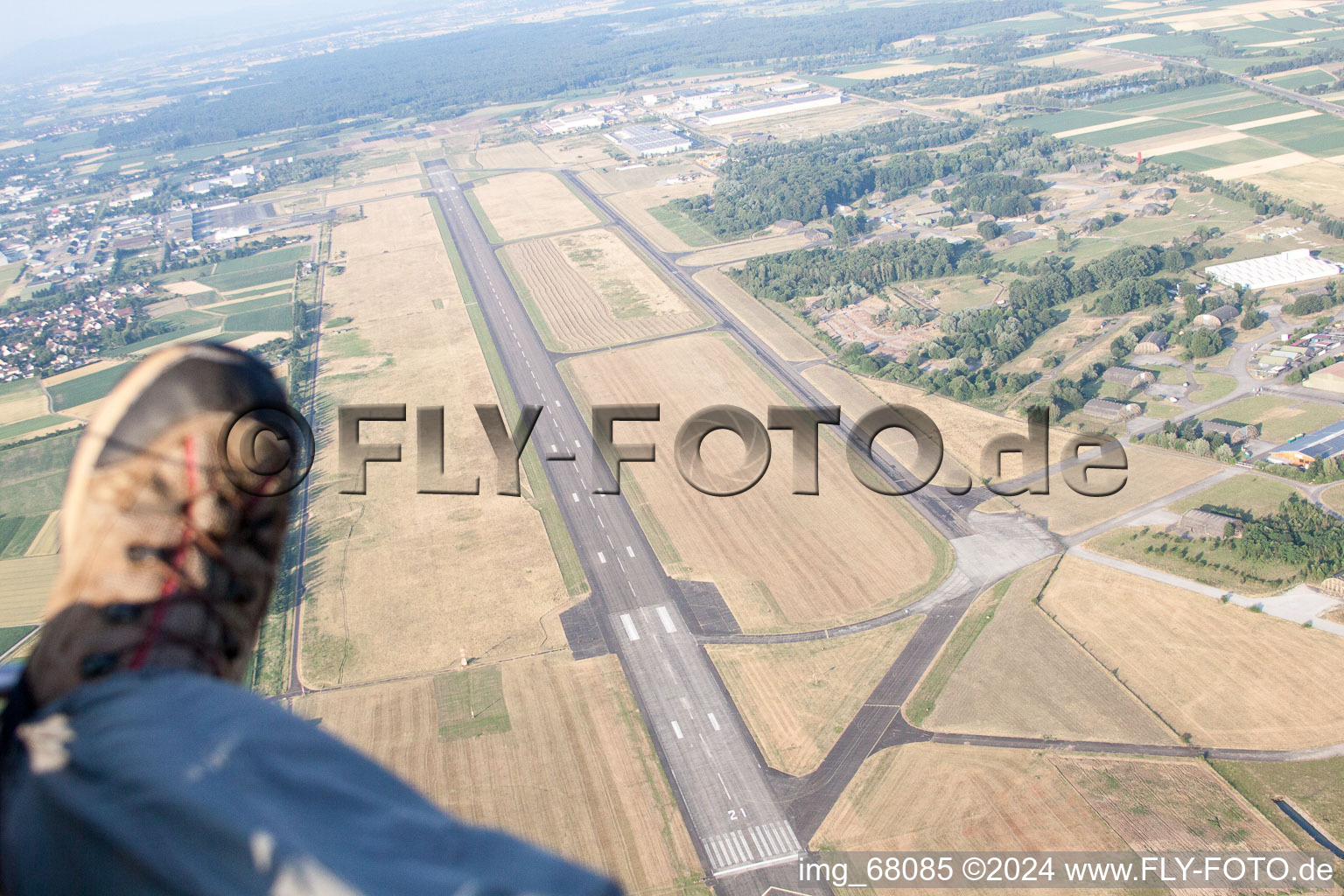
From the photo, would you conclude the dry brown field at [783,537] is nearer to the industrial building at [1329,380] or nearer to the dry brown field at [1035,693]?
the dry brown field at [1035,693]

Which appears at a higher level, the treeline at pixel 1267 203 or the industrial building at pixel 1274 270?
the treeline at pixel 1267 203

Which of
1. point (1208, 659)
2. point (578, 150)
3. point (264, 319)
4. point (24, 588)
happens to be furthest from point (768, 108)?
point (24, 588)

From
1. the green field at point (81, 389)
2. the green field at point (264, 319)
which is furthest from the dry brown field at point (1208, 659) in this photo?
the green field at point (264, 319)

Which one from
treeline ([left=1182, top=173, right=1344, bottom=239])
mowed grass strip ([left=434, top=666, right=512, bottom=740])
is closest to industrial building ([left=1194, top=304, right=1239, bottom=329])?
treeline ([left=1182, top=173, right=1344, bottom=239])

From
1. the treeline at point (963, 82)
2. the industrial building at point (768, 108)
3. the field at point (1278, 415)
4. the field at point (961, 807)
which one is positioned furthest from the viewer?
the treeline at point (963, 82)

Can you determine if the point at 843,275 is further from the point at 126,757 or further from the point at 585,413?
the point at 126,757

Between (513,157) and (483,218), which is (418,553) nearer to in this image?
(483,218)
